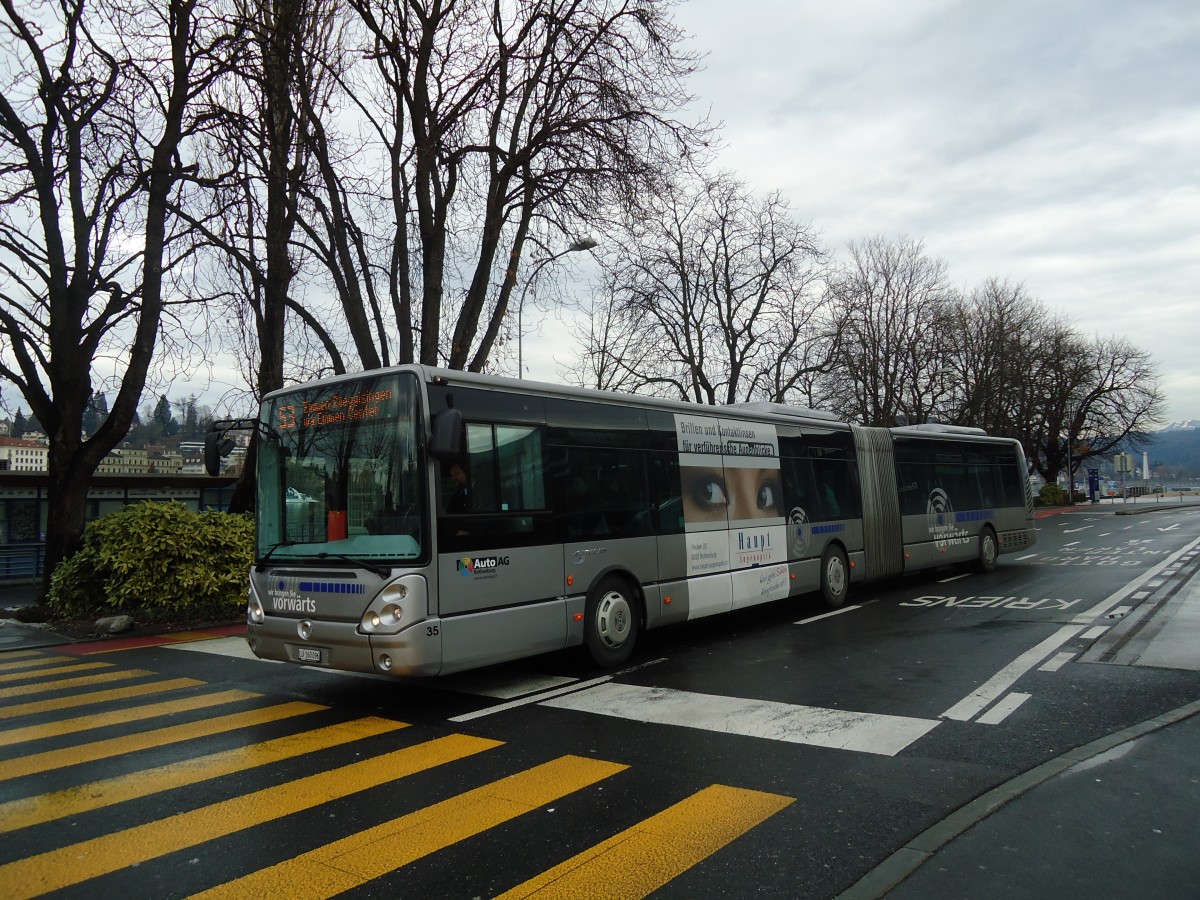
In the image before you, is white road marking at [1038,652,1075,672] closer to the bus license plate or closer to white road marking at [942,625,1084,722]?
white road marking at [942,625,1084,722]

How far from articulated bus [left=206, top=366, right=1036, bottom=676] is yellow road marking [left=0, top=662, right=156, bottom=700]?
2539 millimetres

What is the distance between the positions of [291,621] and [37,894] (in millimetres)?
3628

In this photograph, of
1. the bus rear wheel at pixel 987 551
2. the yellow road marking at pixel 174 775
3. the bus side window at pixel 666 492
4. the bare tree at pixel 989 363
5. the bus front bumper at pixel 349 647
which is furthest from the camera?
the bare tree at pixel 989 363

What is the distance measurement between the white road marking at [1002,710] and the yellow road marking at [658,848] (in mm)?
2385

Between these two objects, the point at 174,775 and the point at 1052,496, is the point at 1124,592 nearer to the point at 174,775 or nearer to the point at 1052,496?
the point at 174,775

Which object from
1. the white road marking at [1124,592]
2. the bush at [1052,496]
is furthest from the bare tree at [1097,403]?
the white road marking at [1124,592]

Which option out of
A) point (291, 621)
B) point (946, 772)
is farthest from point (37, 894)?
point (946, 772)

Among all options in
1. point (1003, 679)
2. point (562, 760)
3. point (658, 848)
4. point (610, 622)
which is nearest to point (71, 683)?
point (610, 622)

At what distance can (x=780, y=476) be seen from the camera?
479 inches

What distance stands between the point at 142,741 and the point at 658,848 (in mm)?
4427

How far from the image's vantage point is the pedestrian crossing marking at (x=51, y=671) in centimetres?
924

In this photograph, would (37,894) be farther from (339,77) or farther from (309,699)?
(339,77)

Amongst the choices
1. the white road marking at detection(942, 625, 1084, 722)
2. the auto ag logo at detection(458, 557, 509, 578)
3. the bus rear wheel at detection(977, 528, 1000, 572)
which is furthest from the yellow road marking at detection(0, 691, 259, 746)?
the bus rear wheel at detection(977, 528, 1000, 572)

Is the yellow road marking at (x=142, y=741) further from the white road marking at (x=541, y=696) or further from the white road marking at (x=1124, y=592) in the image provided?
the white road marking at (x=1124, y=592)
